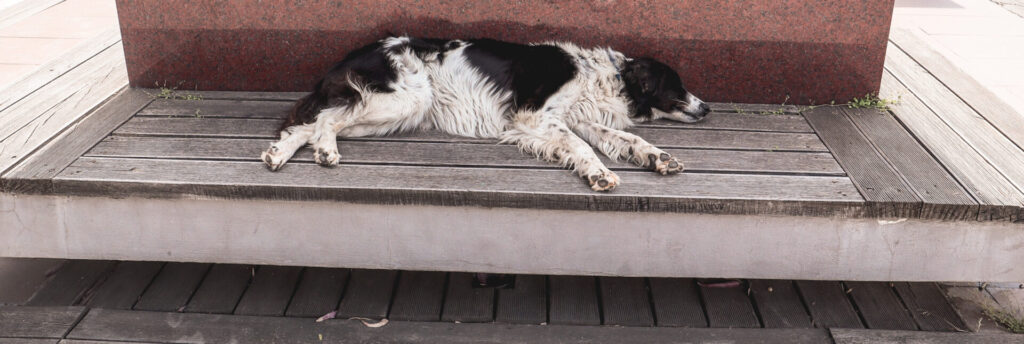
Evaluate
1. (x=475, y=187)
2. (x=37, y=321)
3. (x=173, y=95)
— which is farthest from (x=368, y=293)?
(x=173, y=95)

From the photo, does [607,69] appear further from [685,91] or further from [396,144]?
[396,144]

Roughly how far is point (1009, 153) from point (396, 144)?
230 cm

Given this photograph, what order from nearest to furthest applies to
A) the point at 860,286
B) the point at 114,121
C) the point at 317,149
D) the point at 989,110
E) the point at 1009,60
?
the point at 317,149 < the point at 860,286 < the point at 114,121 < the point at 989,110 < the point at 1009,60

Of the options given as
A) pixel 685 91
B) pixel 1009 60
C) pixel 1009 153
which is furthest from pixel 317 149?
pixel 1009 60

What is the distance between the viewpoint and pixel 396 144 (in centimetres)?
300

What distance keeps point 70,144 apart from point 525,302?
1.76m

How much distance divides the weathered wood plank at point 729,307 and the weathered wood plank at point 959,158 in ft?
2.59

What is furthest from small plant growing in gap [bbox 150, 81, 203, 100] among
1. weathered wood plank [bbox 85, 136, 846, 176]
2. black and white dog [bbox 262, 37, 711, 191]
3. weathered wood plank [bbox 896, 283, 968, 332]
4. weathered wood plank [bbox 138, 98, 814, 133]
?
weathered wood plank [bbox 896, 283, 968, 332]

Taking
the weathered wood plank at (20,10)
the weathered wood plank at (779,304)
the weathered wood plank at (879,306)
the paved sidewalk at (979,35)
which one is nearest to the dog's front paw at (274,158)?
the weathered wood plank at (779,304)

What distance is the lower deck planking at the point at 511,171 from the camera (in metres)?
2.52

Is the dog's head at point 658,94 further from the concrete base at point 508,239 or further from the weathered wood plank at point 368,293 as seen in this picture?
the weathered wood plank at point 368,293

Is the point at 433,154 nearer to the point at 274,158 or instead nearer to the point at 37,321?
the point at 274,158

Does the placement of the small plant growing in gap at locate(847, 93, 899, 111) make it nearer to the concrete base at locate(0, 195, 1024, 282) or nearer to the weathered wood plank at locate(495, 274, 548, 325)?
the concrete base at locate(0, 195, 1024, 282)

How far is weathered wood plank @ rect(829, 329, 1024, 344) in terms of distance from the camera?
255 cm
